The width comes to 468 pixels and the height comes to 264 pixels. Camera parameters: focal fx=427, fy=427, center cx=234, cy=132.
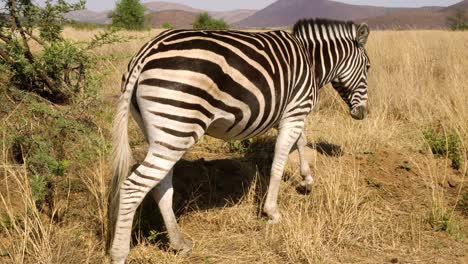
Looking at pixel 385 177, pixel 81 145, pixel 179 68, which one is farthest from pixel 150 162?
pixel 385 177

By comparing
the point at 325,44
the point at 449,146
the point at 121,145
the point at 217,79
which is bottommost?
the point at 449,146

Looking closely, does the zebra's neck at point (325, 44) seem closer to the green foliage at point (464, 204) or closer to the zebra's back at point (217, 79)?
the zebra's back at point (217, 79)

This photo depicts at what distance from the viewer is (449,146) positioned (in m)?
5.46

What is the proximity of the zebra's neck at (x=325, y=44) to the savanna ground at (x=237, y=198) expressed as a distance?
3.35 feet

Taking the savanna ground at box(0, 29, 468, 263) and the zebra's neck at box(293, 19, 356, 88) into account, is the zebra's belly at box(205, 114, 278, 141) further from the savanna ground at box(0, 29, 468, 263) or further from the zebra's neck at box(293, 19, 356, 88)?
the zebra's neck at box(293, 19, 356, 88)

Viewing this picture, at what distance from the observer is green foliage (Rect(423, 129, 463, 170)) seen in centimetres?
524

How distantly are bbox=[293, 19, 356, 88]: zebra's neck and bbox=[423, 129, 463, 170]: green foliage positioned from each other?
1.73 metres

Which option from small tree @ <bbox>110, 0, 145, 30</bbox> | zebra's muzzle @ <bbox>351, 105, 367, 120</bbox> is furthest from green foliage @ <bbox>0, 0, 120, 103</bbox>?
small tree @ <bbox>110, 0, 145, 30</bbox>

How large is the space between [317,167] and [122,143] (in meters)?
2.68

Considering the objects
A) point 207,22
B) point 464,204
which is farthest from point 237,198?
point 207,22

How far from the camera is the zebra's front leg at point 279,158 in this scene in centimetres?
390

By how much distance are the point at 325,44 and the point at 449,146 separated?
2.30m

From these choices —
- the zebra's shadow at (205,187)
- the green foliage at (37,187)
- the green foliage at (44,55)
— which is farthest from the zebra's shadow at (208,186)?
the green foliage at (44,55)

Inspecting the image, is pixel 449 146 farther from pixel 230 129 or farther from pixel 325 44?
pixel 230 129
